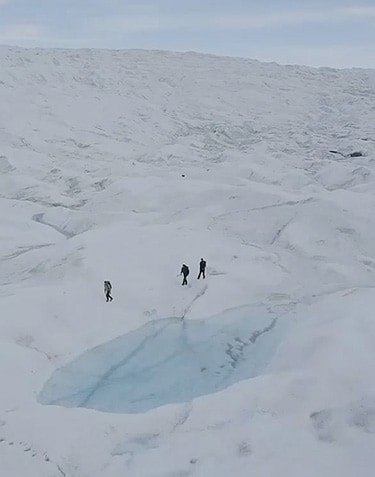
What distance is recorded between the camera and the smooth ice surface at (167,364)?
993 cm

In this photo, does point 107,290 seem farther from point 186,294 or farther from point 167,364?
point 167,364

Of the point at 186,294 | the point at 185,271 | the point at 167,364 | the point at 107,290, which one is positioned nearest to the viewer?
the point at 167,364

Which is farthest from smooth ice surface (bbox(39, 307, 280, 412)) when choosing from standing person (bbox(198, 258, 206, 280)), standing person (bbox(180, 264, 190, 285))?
standing person (bbox(198, 258, 206, 280))

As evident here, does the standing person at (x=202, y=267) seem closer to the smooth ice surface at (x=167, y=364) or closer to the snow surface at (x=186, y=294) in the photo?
the snow surface at (x=186, y=294)

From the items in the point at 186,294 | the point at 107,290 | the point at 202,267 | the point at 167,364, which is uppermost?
the point at 202,267

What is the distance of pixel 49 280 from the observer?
15.3m

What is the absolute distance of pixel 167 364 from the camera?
11273 millimetres

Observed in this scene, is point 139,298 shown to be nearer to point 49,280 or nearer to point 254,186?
point 49,280

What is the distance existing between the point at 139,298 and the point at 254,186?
36.1 feet

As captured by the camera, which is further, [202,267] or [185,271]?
[202,267]

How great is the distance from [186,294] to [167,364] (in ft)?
11.8

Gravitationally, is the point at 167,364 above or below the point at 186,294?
below

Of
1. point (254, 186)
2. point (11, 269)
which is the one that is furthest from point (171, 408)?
point (254, 186)

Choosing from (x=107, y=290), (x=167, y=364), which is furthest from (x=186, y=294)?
(x=167, y=364)
